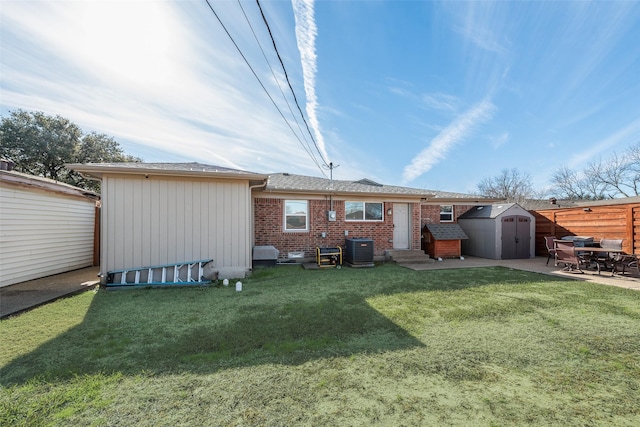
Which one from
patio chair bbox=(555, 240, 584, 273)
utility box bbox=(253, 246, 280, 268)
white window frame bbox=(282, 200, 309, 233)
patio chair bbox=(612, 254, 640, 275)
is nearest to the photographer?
patio chair bbox=(612, 254, 640, 275)

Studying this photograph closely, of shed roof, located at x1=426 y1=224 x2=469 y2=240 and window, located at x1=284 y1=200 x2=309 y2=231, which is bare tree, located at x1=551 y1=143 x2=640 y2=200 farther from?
window, located at x1=284 y1=200 x2=309 y2=231

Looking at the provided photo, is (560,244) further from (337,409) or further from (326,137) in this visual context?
(337,409)

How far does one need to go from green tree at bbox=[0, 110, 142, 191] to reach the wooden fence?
26670 mm

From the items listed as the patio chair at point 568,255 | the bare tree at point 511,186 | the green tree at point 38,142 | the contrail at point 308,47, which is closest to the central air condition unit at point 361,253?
the contrail at point 308,47

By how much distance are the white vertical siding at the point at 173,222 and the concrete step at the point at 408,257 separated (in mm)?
5530

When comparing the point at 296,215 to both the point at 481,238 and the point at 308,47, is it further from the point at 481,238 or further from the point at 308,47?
the point at 481,238

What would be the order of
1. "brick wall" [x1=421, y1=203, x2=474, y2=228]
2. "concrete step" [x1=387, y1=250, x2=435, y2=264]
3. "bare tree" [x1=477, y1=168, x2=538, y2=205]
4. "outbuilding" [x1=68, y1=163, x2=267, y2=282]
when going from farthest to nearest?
"bare tree" [x1=477, y1=168, x2=538, y2=205] → "brick wall" [x1=421, y1=203, x2=474, y2=228] → "concrete step" [x1=387, y1=250, x2=435, y2=264] → "outbuilding" [x1=68, y1=163, x2=267, y2=282]

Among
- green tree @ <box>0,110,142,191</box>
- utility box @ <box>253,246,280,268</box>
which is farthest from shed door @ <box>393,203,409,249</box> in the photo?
green tree @ <box>0,110,142,191</box>

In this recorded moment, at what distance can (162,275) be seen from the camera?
637 cm

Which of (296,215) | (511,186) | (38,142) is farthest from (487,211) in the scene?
(38,142)

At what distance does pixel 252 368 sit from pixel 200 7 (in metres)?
5.66

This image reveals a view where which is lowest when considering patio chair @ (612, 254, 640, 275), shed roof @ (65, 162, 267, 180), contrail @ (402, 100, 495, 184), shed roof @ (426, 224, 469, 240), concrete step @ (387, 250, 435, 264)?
concrete step @ (387, 250, 435, 264)

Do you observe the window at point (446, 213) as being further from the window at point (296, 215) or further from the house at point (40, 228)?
the house at point (40, 228)

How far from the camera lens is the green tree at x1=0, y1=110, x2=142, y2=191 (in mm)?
15797
